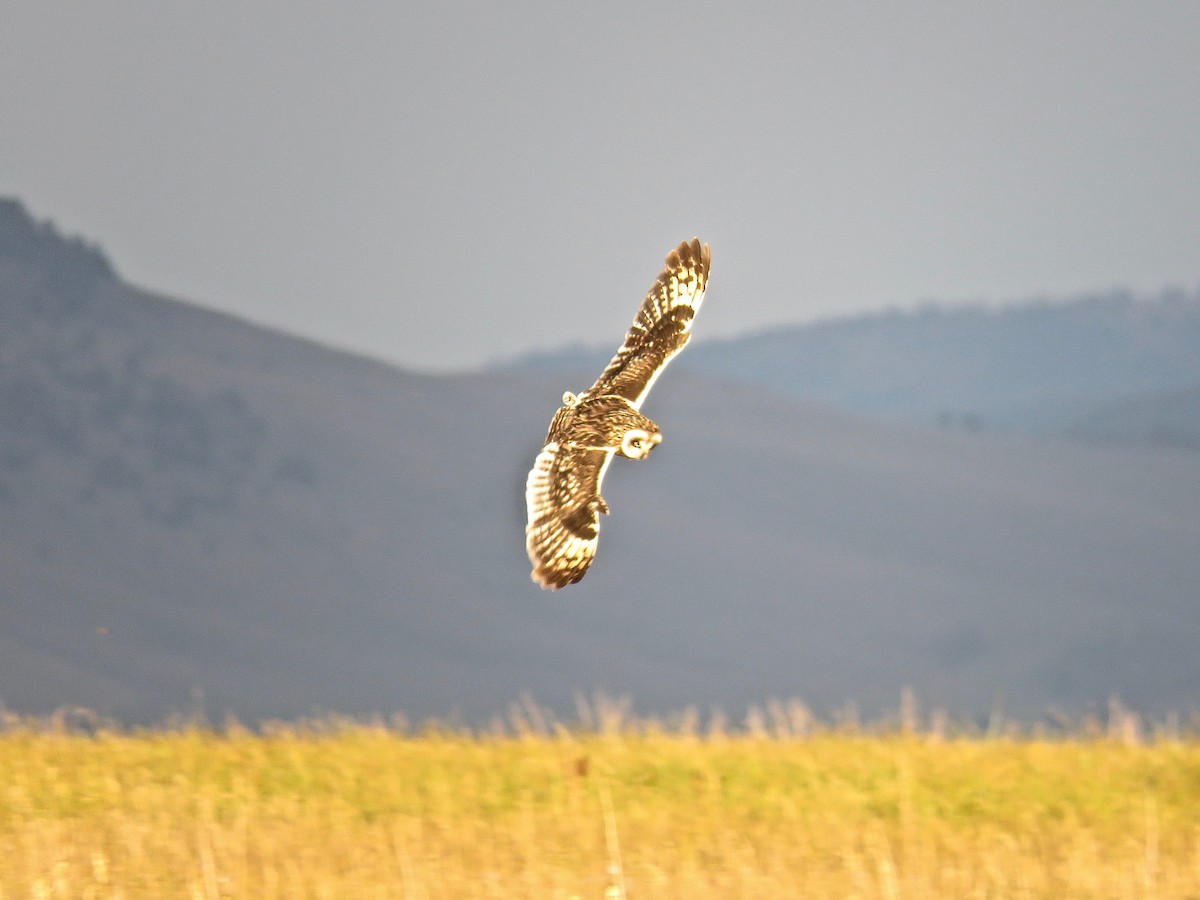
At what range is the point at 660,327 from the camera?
7918 mm

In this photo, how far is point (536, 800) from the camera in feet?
51.4

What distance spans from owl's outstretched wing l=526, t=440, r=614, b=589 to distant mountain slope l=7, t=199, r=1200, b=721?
403 ft

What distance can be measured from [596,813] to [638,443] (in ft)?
31.5

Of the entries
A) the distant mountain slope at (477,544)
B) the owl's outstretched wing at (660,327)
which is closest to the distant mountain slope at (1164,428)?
the distant mountain slope at (477,544)

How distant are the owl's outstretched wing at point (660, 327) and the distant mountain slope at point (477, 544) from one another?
121249mm

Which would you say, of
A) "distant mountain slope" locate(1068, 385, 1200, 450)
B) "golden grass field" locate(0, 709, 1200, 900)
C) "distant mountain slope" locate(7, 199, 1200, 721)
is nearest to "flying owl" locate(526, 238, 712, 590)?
"golden grass field" locate(0, 709, 1200, 900)

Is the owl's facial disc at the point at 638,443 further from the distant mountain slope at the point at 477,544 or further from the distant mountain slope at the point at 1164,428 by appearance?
the distant mountain slope at the point at 1164,428

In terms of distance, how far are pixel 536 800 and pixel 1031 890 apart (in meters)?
4.49

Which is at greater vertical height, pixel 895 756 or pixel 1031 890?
pixel 895 756

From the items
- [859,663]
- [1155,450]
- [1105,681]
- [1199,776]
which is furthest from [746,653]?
[1199,776]

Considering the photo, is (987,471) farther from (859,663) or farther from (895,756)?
(895,756)

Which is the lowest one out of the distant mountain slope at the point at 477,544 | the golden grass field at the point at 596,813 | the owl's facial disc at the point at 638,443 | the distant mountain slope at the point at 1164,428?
the owl's facial disc at the point at 638,443

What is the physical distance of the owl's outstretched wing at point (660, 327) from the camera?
22.9 ft

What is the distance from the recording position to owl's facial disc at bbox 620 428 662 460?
614 cm
